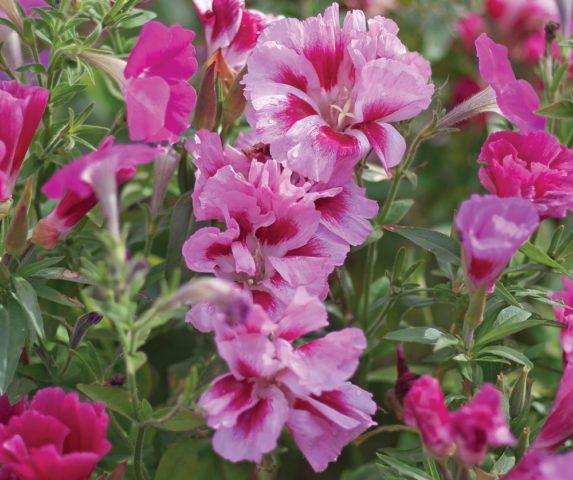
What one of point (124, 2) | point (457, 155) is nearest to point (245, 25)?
point (124, 2)

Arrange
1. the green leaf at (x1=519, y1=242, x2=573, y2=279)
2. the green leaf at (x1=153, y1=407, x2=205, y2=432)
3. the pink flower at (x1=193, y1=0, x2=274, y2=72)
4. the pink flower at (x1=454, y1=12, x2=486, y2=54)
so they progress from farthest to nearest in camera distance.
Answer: the pink flower at (x1=454, y1=12, x2=486, y2=54)
the pink flower at (x1=193, y1=0, x2=274, y2=72)
the green leaf at (x1=519, y1=242, x2=573, y2=279)
the green leaf at (x1=153, y1=407, x2=205, y2=432)

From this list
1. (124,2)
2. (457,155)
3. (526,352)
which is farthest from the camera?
(457,155)

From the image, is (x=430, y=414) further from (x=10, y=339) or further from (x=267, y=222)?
(x=10, y=339)

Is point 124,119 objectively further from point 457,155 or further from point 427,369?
point 457,155

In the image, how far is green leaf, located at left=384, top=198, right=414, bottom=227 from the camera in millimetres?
→ 1183

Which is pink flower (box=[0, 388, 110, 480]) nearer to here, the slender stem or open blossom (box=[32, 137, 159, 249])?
the slender stem

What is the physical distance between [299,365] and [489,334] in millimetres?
240

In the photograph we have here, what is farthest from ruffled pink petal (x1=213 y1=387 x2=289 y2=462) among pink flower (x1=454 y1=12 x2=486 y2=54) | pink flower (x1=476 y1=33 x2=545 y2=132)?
pink flower (x1=454 y1=12 x2=486 y2=54)

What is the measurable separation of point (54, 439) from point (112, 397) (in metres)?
0.09

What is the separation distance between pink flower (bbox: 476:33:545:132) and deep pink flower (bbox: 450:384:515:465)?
37 centimetres

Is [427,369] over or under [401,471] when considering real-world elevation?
under

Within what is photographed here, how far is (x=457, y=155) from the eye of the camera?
71.4 inches

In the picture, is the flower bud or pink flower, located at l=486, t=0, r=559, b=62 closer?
the flower bud

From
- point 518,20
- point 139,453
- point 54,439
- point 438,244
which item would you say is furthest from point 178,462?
point 518,20
